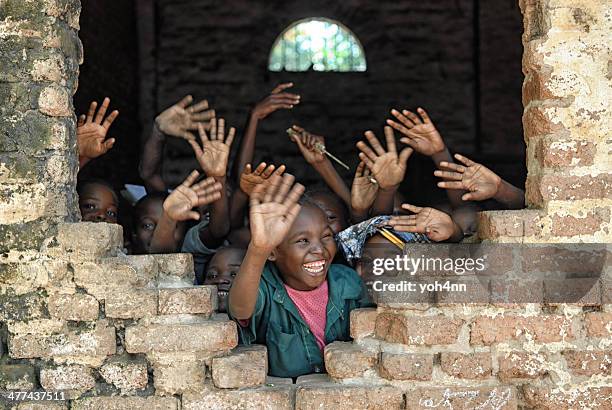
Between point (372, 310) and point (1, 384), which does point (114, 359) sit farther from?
point (372, 310)

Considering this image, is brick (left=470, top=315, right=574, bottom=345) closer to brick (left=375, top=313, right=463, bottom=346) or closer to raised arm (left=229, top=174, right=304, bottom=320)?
brick (left=375, top=313, right=463, bottom=346)

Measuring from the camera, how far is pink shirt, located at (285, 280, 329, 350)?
12.0ft

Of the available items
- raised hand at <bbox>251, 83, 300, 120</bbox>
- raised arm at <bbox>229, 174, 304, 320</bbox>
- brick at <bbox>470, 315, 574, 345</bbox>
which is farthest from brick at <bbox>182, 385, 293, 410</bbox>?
raised hand at <bbox>251, 83, 300, 120</bbox>

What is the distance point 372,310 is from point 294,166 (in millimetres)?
5130

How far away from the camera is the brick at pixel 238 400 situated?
133 inches

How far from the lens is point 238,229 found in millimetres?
4617

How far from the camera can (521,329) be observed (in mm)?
3373

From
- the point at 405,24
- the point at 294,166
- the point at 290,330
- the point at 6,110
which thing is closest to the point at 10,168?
the point at 6,110

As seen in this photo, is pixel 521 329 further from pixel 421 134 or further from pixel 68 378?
pixel 68 378

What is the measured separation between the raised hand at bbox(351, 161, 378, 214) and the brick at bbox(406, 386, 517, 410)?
3.82ft

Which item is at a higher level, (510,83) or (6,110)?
(510,83)

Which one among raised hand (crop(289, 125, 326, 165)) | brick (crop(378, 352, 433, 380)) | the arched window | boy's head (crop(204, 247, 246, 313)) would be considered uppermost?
the arched window

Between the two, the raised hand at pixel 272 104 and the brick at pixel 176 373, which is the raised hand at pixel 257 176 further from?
the raised hand at pixel 272 104

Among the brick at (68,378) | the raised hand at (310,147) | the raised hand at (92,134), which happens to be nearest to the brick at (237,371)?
the brick at (68,378)
